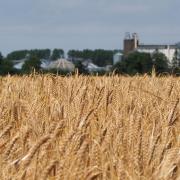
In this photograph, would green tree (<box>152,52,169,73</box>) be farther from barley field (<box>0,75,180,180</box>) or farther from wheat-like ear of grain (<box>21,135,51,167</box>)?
wheat-like ear of grain (<box>21,135,51,167</box>)

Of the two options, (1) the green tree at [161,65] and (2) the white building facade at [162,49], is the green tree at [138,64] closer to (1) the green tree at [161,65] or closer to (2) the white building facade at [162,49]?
(1) the green tree at [161,65]

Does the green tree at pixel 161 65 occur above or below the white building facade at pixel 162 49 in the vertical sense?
above

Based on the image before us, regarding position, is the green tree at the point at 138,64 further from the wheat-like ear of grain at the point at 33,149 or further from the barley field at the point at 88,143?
the wheat-like ear of grain at the point at 33,149

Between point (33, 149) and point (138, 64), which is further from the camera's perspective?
point (138, 64)

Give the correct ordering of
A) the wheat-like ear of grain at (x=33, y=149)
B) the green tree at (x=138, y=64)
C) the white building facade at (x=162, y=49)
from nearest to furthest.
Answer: the wheat-like ear of grain at (x=33, y=149), the green tree at (x=138, y=64), the white building facade at (x=162, y=49)

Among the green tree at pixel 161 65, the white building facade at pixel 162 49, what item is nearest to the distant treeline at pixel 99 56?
the white building facade at pixel 162 49

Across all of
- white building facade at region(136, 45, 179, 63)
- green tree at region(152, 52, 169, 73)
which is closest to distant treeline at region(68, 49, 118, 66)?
white building facade at region(136, 45, 179, 63)

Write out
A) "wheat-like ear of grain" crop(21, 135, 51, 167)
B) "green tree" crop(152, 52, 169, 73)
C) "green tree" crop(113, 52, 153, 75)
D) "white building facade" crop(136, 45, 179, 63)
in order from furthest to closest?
"white building facade" crop(136, 45, 179, 63)
"green tree" crop(113, 52, 153, 75)
"green tree" crop(152, 52, 169, 73)
"wheat-like ear of grain" crop(21, 135, 51, 167)

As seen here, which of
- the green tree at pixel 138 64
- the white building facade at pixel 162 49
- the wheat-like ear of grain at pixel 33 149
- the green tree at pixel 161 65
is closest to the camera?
the wheat-like ear of grain at pixel 33 149

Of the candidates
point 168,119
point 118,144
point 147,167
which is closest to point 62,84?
point 168,119

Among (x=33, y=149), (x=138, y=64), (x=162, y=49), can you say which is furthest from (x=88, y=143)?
(x=162, y=49)

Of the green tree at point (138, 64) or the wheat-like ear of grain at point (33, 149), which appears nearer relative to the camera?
the wheat-like ear of grain at point (33, 149)

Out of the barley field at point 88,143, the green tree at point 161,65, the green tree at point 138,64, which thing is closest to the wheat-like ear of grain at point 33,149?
the barley field at point 88,143

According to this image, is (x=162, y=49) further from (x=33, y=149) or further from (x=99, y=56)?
(x=33, y=149)
